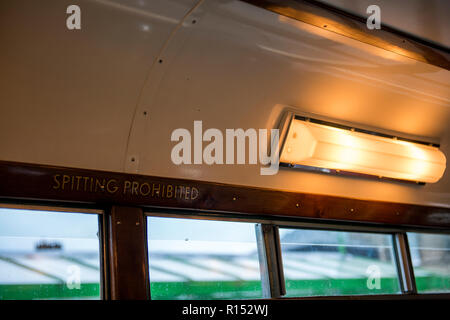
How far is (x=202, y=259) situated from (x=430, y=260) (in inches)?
75.5

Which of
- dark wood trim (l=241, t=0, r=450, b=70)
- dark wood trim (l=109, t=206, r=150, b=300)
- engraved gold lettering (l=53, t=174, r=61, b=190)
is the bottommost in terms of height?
dark wood trim (l=109, t=206, r=150, b=300)

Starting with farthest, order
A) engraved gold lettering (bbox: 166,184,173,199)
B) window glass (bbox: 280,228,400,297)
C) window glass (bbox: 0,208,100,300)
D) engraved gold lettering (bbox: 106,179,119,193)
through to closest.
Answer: window glass (bbox: 280,228,400,297), engraved gold lettering (bbox: 166,184,173,199), engraved gold lettering (bbox: 106,179,119,193), window glass (bbox: 0,208,100,300)

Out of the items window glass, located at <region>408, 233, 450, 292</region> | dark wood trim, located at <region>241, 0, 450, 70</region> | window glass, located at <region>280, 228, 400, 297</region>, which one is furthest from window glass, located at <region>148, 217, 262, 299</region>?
window glass, located at <region>408, 233, 450, 292</region>

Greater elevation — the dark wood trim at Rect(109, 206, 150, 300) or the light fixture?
the light fixture

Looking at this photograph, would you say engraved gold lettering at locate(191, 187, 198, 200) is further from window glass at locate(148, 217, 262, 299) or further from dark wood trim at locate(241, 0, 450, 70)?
dark wood trim at locate(241, 0, 450, 70)

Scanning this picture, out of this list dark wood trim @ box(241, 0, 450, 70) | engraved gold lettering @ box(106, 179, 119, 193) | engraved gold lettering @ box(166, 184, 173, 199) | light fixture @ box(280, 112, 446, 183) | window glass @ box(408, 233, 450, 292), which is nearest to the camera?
dark wood trim @ box(241, 0, 450, 70)

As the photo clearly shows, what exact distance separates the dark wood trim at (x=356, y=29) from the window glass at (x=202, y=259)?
1152 mm

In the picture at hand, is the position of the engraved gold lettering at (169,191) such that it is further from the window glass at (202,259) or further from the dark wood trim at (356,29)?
the dark wood trim at (356,29)

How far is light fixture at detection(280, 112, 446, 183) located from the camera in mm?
2607

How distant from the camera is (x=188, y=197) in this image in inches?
93.4

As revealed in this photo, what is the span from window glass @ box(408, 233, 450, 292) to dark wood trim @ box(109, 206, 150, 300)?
209 centimetres

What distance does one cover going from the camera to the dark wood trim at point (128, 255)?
207cm

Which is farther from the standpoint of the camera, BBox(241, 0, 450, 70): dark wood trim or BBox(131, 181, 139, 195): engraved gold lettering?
BBox(131, 181, 139, 195): engraved gold lettering

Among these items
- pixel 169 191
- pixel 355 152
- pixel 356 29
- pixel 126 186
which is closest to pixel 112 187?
pixel 126 186
